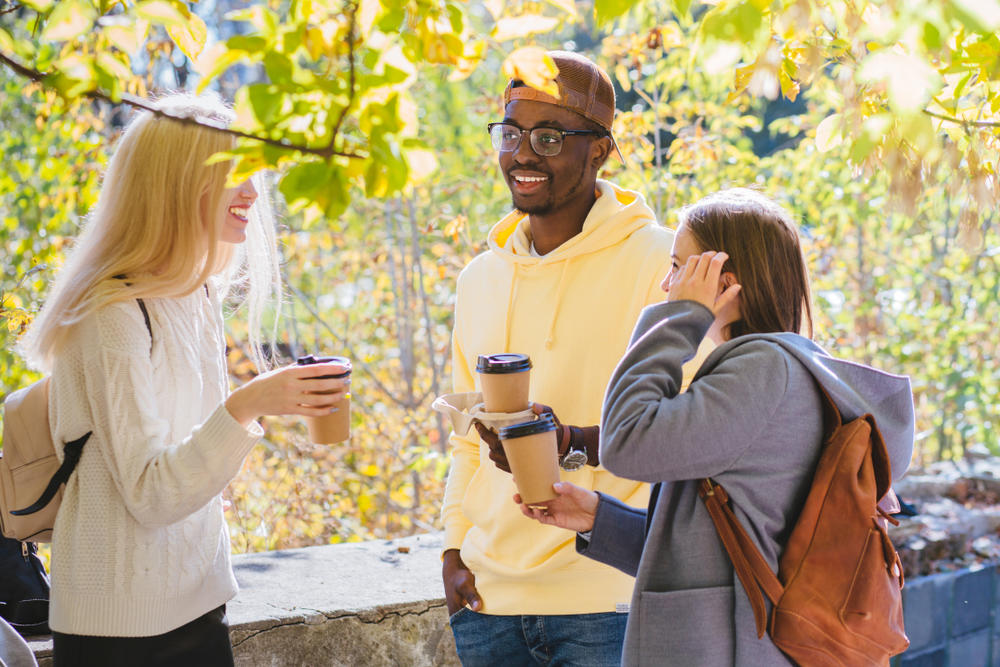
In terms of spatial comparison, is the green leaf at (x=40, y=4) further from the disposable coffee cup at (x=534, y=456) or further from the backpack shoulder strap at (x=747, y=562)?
the backpack shoulder strap at (x=747, y=562)

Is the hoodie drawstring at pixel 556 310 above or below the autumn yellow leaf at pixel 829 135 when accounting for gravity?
below

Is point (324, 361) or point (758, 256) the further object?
point (324, 361)

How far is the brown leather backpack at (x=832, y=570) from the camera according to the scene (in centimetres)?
154

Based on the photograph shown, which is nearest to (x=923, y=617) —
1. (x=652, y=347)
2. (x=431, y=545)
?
(x=431, y=545)

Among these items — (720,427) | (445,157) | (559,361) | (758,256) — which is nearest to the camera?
(720,427)

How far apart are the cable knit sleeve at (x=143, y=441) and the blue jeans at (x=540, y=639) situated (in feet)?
2.19

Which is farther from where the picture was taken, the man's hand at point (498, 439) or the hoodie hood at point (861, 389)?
the man's hand at point (498, 439)

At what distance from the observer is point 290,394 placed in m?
1.84

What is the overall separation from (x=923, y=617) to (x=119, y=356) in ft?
10.4

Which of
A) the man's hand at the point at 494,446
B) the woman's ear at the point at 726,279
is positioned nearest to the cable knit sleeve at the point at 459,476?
the man's hand at the point at 494,446

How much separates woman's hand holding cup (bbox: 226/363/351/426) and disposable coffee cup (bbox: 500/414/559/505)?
36cm

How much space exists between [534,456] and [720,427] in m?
0.39

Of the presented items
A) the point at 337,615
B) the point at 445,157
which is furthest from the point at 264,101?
the point at 445,157

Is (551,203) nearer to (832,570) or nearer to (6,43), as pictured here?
(832,570)
